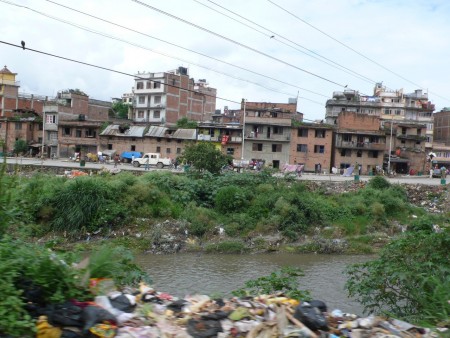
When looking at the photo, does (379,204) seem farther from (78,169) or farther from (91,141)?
(91,141)

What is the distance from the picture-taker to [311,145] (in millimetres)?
51781

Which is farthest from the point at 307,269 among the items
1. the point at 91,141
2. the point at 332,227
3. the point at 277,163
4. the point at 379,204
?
the point at 91,141

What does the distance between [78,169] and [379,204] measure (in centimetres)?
2404

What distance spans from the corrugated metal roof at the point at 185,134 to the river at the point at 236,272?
100 feet

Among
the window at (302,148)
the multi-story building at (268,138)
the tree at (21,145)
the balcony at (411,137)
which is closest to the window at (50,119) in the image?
the tree at (21,145)

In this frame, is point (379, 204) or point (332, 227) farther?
point (379, 204)

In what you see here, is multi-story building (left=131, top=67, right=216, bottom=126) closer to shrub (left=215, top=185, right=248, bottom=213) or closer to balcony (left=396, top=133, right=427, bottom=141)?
balcony (left=396, top=133, right=427, bottom=141)

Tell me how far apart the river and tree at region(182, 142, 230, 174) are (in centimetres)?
1156

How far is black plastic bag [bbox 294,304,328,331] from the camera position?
5.38m

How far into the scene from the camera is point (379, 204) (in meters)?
29.3

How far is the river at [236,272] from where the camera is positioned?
14.6 meters

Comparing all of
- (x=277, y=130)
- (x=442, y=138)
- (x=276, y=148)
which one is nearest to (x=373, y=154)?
(x=276, y=148)

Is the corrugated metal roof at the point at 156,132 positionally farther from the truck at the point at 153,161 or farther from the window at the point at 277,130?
the window at the point at 277,130

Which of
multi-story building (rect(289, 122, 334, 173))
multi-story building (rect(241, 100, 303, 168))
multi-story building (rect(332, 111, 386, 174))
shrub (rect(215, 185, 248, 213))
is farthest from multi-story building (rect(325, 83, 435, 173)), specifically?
shrub (rect(215, 185, 248, 213))
